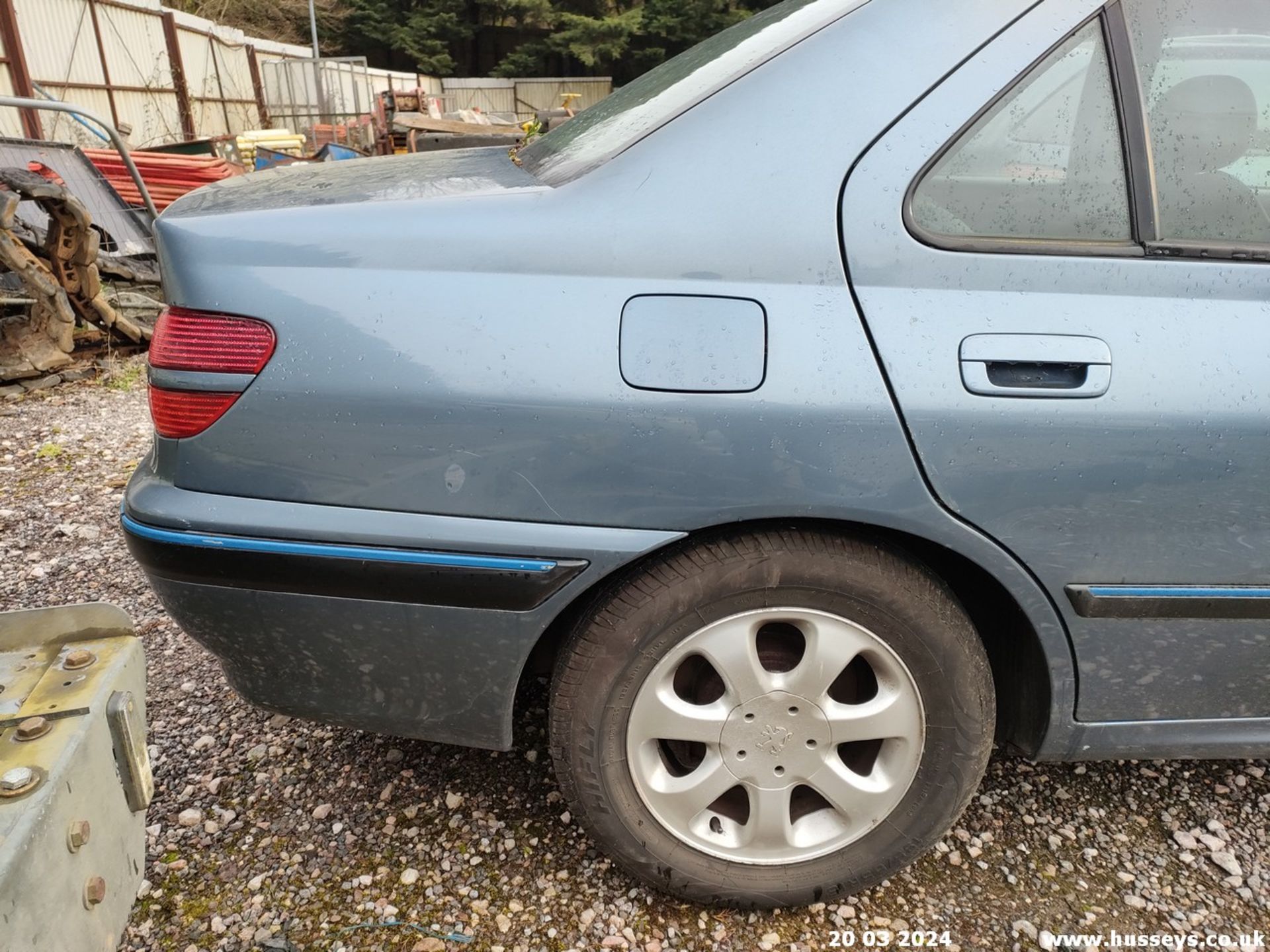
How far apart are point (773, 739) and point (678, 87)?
1.24 metres

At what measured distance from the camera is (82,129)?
12.1m

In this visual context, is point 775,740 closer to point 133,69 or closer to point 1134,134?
point 1134,134

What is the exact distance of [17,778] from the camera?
106cm

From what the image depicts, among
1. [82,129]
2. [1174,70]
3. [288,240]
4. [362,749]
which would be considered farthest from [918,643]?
[82,129]

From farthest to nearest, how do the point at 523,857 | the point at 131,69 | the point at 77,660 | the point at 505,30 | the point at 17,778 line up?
the point at 505,30, the point at 131,69, the point at 523,857, the point at 77,660, the point at 17,778

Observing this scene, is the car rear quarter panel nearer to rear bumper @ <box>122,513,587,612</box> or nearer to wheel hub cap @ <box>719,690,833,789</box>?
rear bumper @ <box>122,513,587,612</box>

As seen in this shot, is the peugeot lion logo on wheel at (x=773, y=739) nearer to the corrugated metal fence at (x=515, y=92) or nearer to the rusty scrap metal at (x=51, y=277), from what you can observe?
the rusty scrap metal at (x=51, y=277)

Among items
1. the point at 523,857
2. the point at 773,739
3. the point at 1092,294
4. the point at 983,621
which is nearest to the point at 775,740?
the point at 773,739

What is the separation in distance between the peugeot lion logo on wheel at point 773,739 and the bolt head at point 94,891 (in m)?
1.05

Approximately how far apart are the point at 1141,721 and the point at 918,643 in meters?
0.50

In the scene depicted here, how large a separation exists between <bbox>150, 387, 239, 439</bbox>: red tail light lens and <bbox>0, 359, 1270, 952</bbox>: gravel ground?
3.27 ft

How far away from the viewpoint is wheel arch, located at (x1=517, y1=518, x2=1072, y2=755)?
1484 mm

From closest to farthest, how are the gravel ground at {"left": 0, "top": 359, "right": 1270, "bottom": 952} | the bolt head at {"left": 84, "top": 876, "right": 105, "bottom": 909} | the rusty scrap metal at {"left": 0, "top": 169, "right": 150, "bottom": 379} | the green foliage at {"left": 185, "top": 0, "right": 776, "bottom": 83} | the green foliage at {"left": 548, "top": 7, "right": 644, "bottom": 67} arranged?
the bolt head at {"left": 84, "top": 876, "right": 105, "bottom": 909}
the gravel ground at {"left": 0, "top": 359, "right": 1270, "bottom": 952}
the rusty scrap metal at {"left": 0, "top": 169, "right": 150, "bottom": 379}
the green foliage at {"left": 185, "top": 0, "right": 776, "bottom": 83}
the green foliage at {"left": 548, "top": 7, "right": 644, "bottom": 67}

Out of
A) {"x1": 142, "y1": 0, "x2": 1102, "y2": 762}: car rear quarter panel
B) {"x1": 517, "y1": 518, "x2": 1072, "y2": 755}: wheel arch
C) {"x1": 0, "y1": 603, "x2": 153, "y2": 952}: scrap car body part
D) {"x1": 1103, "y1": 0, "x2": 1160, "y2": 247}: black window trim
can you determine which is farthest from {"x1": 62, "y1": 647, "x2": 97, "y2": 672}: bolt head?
{"x1": 1103, "y1": 0, "x2": 1160, "y2": 247}: black window trim
